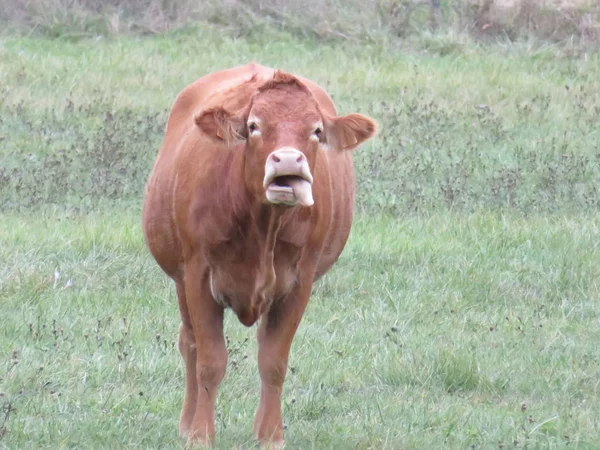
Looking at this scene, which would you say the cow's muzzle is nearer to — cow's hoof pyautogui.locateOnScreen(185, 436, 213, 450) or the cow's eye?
the cow's eye

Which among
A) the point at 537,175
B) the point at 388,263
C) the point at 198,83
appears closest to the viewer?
the point at 198,83

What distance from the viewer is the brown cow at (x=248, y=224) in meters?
4.68

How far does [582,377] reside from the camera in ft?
20.3

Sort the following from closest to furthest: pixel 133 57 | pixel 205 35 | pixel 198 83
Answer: pixel 198 83, pixel 133 57, pixel 205 35

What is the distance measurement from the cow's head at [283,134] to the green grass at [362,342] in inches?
49.1

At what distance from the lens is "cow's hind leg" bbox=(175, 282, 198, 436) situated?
214 inches

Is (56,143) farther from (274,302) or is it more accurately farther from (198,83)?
(274,302)

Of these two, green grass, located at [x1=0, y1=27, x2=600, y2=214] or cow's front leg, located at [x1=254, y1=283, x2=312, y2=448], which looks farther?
green grass, located at [x1=0, y1=27, x2=600, y2=214]

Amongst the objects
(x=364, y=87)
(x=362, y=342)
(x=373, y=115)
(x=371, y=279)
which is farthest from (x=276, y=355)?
(x=364, y=87)

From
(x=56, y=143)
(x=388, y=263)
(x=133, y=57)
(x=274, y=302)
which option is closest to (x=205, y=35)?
(x=133, y=57)

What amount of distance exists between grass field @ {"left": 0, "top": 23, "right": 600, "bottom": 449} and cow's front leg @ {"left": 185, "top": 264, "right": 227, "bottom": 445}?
0.36 ft

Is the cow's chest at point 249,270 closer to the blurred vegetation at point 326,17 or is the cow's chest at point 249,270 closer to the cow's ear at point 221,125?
the cow's ear at point 221,125

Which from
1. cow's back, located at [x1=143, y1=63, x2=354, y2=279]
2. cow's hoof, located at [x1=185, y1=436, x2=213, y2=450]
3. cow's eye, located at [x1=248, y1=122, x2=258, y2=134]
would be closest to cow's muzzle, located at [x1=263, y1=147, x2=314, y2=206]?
cow's eye, located at [x1=248, y1=122, x2=258, y2=134]

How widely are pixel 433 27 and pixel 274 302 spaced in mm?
12619
